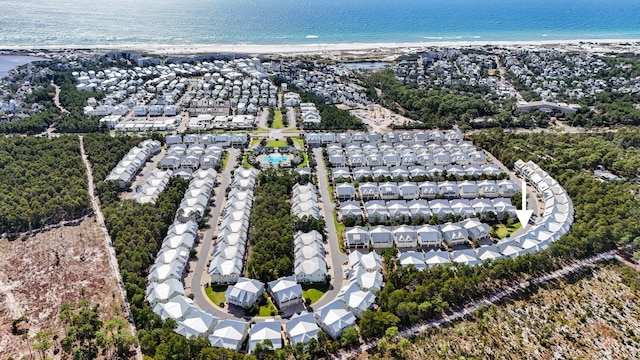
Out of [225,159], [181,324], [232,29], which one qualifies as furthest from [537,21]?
[181,324]

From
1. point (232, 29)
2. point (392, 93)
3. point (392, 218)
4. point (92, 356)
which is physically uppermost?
point (232, 29)

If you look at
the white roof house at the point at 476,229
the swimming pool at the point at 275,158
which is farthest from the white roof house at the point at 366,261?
the swimming pool at the point at 275,158

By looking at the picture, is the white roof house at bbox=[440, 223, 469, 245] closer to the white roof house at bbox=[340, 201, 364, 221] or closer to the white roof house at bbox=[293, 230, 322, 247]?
the white roof house at bbox=[340, 201, 364, 221]

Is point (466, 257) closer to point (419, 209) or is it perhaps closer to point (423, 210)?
point (423, 210)

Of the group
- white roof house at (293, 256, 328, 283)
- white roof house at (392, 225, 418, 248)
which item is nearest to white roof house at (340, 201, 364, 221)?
white roof house at (392, 225, 418, 248)

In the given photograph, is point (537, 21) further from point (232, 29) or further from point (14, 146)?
point (14, 146)

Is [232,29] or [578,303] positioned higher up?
[232,29]
